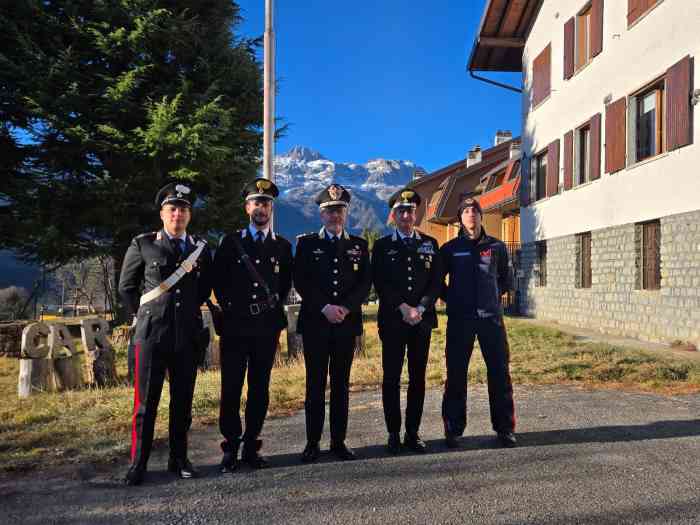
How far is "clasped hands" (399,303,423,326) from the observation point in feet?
14.1

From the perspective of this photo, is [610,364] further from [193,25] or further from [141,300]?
[193,25]

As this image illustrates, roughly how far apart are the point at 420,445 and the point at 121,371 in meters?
5.90

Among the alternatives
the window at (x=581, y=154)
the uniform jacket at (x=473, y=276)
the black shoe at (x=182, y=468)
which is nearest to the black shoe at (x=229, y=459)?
the black shoe at (x=182, y=468)

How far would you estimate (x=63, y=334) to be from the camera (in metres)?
7.49

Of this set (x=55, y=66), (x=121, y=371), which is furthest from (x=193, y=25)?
(x=121, y=371)

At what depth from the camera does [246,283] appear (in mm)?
4090

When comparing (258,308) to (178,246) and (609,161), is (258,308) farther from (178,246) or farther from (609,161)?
(609,161)

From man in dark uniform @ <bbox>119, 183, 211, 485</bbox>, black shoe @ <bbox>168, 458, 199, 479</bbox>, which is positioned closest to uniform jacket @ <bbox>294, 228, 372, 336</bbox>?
man in dark uniform @ <bbox>119, 183, 211, 485</bbox>

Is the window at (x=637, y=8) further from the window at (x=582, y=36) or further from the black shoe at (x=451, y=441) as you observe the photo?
the black shoe at (x=451, y=441)

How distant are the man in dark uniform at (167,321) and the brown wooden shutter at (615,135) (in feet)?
36.9

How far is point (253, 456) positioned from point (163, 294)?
51.4 inches

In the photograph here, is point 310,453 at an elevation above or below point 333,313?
below

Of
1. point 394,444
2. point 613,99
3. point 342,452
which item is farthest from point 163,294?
point 613,99

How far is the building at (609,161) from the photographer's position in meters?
10.4
